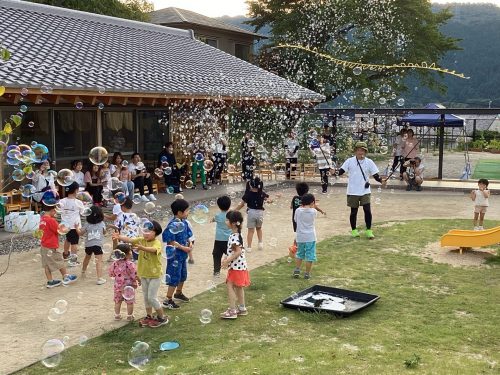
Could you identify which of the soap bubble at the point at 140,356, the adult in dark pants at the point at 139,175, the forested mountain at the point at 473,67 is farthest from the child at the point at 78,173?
the forested mountain at the point at 473,67

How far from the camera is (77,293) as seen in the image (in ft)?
23.2

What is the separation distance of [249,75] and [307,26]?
10.8 meters

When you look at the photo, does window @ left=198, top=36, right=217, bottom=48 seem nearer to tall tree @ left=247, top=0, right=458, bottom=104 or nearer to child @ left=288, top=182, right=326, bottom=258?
tall tree @ left=247, top=0, right=458, bottom=104

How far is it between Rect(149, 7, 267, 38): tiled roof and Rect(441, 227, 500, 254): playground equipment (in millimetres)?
29170

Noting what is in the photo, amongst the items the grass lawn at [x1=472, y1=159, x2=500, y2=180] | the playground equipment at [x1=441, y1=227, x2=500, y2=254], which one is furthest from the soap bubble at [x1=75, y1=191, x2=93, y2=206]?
the grass lawn at [x1=472, y1=159, x2=500, y2=180]

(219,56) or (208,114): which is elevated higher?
(219,56)

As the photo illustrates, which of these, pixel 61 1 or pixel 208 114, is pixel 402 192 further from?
pixel 61 1

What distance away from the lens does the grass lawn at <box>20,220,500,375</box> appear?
481cm

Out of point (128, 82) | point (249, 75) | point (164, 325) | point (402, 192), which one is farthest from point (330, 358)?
point (249, 75)

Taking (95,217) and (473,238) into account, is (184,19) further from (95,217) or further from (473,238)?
(95,217)

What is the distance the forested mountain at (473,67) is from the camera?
6134 centimetres

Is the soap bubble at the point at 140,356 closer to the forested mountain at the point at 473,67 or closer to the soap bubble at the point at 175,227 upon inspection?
the soap bubble at the point at 175,227

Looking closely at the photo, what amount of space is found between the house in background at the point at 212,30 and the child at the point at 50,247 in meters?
28.9

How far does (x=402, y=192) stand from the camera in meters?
16.9
